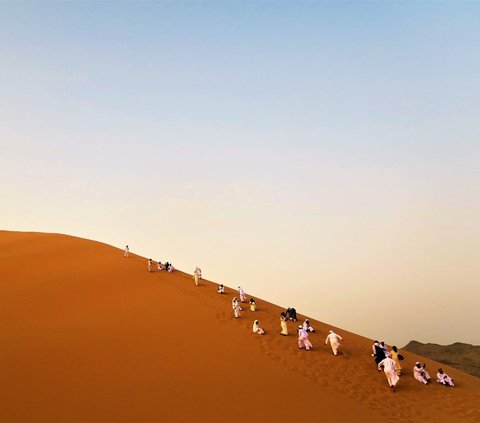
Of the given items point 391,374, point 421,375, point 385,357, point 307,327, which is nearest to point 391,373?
point 391,374

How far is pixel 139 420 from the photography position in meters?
9.15

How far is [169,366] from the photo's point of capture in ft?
41.2

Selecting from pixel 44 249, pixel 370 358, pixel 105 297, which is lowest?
pixel 370 358

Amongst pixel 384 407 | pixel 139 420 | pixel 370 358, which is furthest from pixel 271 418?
pixel 370 358

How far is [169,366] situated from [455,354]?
35040 mm

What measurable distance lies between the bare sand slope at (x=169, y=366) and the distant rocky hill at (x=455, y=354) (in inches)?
730

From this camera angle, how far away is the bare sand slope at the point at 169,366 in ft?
32.7

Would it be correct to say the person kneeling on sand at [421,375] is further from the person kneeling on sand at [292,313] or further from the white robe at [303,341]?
the person kneeling on sand at [292,313]

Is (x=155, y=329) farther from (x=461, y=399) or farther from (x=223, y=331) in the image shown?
(x=461, y=399)

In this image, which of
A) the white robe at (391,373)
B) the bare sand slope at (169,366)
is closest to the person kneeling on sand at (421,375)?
the bare sand slope at (169,366)

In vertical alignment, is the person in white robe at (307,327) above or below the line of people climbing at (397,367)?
above

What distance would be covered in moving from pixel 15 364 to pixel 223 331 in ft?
26.6

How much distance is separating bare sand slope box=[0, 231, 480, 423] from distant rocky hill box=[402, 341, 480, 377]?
18541 millimetres

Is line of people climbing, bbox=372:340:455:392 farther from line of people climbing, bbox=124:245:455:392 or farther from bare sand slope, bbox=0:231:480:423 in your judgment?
bare sand slope, bbox=0:231:480:423
